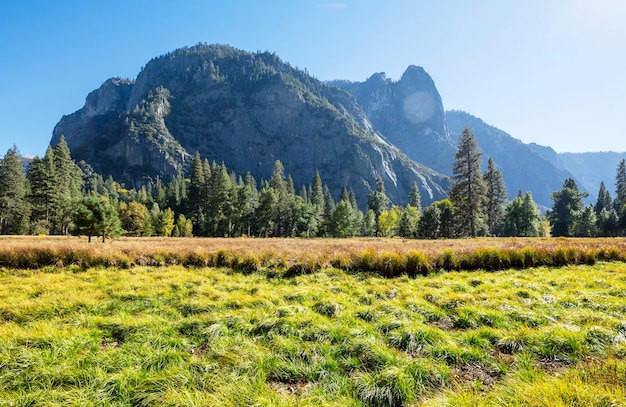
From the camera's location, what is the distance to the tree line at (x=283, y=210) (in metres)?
45.4

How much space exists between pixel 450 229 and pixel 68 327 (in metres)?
67.6

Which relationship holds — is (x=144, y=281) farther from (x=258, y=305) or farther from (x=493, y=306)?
(x=493, y=306)

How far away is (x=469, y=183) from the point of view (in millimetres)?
41000

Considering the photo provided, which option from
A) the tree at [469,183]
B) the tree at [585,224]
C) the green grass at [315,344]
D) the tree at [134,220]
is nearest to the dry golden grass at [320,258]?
the green grass at [315,344]

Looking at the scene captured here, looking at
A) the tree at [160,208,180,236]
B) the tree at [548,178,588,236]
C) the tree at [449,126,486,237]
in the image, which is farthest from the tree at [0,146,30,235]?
the tree at [548,178,588,236]

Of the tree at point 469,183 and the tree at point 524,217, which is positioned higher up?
A: the tree at point 469,183

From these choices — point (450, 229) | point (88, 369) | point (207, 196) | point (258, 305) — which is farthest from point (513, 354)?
point (207, 196)

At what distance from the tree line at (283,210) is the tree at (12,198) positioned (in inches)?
5.4

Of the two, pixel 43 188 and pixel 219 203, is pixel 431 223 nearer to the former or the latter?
pixel 219 203

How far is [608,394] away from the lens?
3.27m

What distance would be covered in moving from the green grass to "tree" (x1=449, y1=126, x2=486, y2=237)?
109 feet

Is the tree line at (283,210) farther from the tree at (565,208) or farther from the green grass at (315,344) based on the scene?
the green grass at (315,344)

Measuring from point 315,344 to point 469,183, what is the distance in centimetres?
4264

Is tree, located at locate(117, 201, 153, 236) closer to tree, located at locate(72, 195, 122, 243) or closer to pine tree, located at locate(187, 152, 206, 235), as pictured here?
pine tree, located at locate(187, 152, 206, 235)
